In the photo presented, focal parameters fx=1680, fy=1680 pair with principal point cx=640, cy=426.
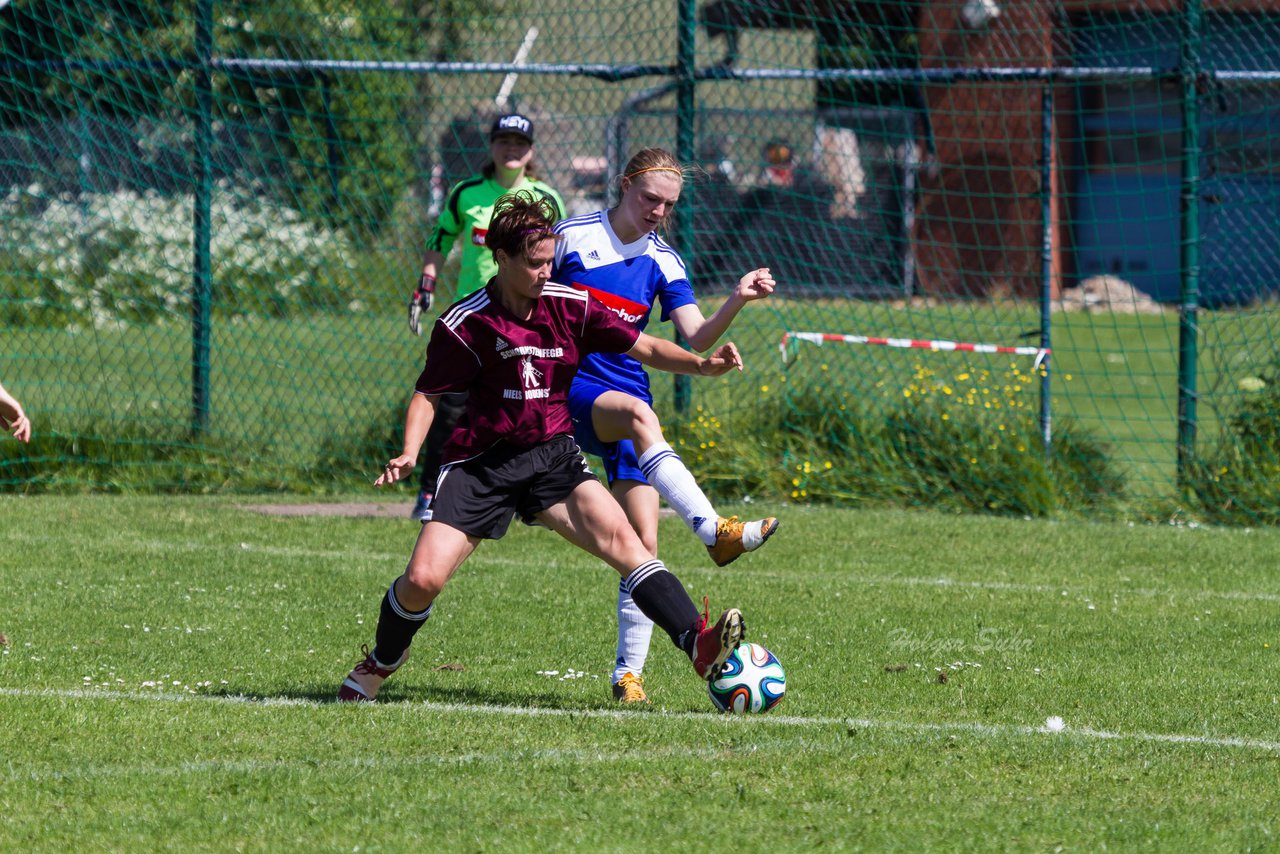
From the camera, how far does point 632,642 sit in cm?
587

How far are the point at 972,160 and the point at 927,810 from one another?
984 centimetres

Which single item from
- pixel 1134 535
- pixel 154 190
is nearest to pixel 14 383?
pixel 154 190

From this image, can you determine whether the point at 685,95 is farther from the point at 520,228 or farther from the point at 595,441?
the point at 520,228

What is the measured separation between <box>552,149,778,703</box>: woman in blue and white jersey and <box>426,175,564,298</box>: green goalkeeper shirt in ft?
10.9

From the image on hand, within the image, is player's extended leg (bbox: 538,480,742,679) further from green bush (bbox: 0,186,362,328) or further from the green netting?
green bush (bbox: 0,186,362,328)

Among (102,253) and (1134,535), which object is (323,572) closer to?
(1134,535)

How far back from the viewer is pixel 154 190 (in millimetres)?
12516

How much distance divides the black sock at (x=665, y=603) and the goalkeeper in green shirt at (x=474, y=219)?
4.00 meters

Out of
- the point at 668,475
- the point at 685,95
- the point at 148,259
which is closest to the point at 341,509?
the point at 685,95

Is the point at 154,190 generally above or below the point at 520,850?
above

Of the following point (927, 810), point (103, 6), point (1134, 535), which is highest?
point (103, 6)

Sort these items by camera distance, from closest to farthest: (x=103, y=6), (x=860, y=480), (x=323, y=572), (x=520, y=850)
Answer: (x=520, y=850), (x=323, y=572), (x=860, y=480), (x=103, y=6)

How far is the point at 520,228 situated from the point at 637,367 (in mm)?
1113

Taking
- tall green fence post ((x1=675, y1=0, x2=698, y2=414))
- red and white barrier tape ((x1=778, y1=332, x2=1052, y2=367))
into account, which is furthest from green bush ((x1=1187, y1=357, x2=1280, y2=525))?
tall green fence post ((x1=675, y1=0, x2=698, y2=414))
